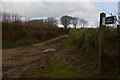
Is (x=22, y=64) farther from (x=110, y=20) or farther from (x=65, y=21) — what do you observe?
(x=65, y=21)

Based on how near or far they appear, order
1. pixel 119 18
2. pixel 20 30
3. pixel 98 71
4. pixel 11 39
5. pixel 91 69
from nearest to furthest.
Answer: pixel 98 71 → pixel 91 69 → pixel 119 18 → pixel 11 39 → pixel 20 30

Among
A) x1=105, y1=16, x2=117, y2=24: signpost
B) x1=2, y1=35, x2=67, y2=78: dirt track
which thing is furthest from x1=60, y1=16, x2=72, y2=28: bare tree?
x1=105, y1=16, x2=117, y2=24: signpost

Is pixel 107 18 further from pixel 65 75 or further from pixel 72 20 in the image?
pixel 72 20

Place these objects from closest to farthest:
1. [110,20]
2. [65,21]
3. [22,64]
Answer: [110,20] → [22,64] → [65,21]

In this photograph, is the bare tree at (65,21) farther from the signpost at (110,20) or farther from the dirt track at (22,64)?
the signpost at (110,20)

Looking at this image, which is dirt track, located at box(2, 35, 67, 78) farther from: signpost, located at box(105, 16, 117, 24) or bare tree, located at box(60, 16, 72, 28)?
bare tree, located at box(60, 16, 72, 28)

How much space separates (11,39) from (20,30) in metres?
3.83

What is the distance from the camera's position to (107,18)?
4.40m

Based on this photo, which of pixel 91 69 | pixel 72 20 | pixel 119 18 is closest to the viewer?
pixel 91 69

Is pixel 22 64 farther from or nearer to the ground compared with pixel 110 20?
nearer to the ground

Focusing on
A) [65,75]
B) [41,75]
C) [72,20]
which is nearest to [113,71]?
[65,75]

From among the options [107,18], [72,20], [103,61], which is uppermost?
[72,20]

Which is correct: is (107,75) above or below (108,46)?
below

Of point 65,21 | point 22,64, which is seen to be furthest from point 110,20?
point 65,21
